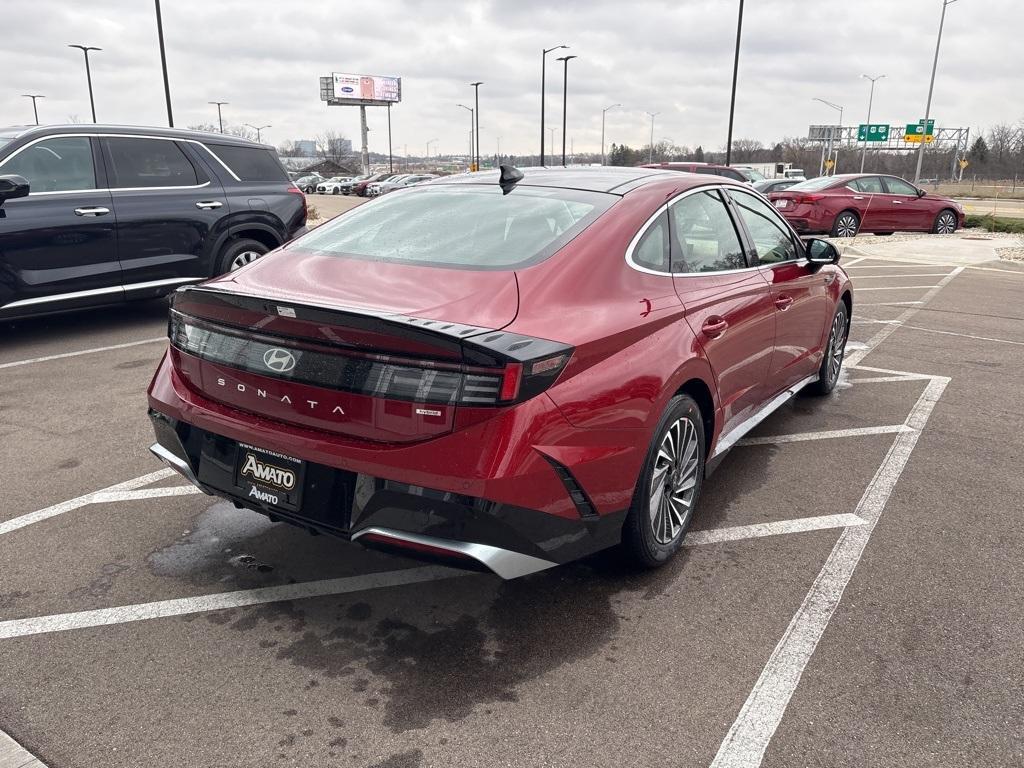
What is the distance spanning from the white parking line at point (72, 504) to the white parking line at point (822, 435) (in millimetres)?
3362

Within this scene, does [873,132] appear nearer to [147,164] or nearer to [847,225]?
[847,225]

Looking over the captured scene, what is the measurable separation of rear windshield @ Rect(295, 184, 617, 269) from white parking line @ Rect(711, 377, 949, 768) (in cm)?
165

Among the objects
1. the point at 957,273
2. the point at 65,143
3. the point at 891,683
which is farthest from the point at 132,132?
the point at 957,273

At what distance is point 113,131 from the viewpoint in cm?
739

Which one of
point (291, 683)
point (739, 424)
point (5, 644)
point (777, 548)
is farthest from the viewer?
point (739, 424)

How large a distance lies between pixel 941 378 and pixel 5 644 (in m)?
6.48

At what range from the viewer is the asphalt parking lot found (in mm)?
→ 2367

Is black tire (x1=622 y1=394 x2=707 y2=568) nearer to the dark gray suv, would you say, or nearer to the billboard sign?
the dark gray suv

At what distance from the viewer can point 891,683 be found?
264cm

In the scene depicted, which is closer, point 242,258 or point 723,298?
point 723,298

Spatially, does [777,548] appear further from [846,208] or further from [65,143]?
[846,208]

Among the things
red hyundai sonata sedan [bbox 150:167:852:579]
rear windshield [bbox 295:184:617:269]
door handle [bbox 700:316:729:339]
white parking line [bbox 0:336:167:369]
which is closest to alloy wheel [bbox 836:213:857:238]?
white parking line [bbox 0:336:167:369]

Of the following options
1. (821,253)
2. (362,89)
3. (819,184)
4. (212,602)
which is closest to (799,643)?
(212,602)

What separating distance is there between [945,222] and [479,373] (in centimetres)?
2054
